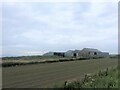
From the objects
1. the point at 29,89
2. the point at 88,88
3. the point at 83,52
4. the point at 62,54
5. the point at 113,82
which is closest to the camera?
the point at 88,88

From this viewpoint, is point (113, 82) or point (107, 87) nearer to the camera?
point (107, 87)

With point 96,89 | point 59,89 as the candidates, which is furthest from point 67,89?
point 96,89

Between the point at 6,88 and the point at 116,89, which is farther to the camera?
the point at 6,88

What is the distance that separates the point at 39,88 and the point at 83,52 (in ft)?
435

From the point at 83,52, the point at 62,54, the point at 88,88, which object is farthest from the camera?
the point at 83,52

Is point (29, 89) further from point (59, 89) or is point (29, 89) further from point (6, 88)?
point (59, 89)

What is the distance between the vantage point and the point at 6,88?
19828 mm

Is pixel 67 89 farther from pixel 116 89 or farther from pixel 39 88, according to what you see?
pixel 39 88

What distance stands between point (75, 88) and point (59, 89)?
0.73 m

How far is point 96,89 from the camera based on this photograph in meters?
15.2

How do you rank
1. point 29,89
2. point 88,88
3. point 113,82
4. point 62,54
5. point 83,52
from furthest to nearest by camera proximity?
1. point 83,52
2. point 62,54
3. point 29,89
4. point 113,82
5. point 88,88

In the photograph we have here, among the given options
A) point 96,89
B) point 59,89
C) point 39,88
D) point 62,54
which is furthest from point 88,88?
point 62,54

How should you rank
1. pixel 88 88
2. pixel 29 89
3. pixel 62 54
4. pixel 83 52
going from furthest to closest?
pixel 83 52 → pixel 62 54 → pixel 29 89 → pixel 88 88

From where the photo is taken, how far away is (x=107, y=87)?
1580cm
